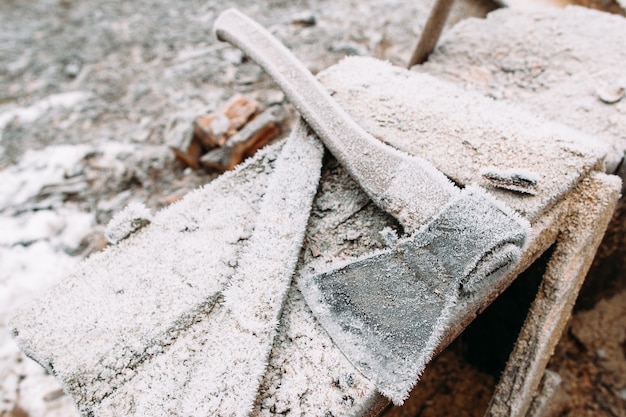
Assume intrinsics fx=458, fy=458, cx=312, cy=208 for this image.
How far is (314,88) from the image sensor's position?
4.52 ft

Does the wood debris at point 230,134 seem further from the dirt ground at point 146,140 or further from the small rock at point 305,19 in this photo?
the small rock at point 305,19

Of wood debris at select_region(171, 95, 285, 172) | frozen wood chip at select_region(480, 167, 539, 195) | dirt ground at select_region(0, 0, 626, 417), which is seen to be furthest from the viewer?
wood debris at select_region(171, 95, 285, 172)

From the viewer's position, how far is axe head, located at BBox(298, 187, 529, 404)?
3.23ft

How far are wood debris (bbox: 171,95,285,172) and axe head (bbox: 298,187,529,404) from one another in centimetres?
109

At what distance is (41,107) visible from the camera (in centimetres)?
288

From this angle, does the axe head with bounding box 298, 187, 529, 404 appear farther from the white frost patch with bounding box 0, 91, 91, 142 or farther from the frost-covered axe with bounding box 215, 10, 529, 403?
the white frost patch with bounding box 0, 91, 91, 142

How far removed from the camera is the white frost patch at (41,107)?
2816 millimetres

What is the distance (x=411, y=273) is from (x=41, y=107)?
9.11 ft

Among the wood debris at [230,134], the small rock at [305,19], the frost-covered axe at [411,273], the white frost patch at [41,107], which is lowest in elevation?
the white frost patch at [41,107]

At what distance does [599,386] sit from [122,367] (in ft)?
6.23

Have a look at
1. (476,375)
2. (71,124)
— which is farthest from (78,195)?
(476,375)

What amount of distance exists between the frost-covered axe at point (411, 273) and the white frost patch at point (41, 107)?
2.45 m

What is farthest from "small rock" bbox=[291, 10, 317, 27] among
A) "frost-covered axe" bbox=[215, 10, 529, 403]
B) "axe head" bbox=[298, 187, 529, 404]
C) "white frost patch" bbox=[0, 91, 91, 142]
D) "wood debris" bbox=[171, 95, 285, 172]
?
"axe head" bbox=[298, 187, 529, 404]

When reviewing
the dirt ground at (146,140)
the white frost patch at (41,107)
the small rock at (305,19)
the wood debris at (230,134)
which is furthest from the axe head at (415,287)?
the white frost patch at (41,107)
